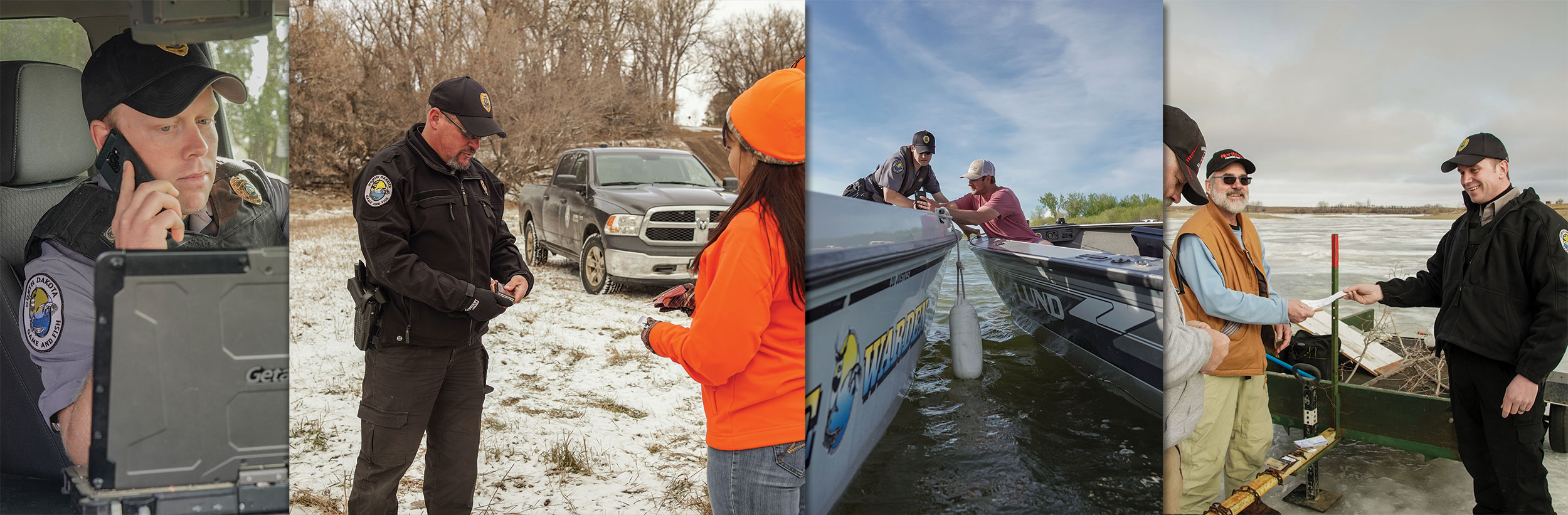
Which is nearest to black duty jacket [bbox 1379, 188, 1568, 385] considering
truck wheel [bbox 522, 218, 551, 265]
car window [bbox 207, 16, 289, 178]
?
car window [bbox 207, 16, 289, 178]

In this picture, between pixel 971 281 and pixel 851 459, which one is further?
pixel 851 459

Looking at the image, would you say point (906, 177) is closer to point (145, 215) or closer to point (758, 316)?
point (758, 316)

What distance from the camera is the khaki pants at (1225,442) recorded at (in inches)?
72.0

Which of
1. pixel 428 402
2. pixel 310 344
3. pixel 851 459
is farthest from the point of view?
pixel 310 344

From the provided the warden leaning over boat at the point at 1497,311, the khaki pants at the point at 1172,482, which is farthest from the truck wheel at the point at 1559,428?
the khaki pants at the point at 1172,482

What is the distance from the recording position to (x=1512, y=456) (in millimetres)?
2150

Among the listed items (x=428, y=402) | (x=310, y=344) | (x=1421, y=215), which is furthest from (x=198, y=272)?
(x=310, y=344)

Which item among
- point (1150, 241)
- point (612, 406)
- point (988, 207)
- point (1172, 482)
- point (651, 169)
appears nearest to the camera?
point (988, 207)

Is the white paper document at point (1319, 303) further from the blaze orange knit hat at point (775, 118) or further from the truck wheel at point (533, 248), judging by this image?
the truck wheel at point (533, 248)

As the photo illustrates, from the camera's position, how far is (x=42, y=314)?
2.00m

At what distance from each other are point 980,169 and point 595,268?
6.47 m

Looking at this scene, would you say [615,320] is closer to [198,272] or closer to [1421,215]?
[198,272]

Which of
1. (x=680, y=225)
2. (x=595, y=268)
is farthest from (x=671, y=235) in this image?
(x=595, y=268)

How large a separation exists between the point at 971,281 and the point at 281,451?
75.5 inches
